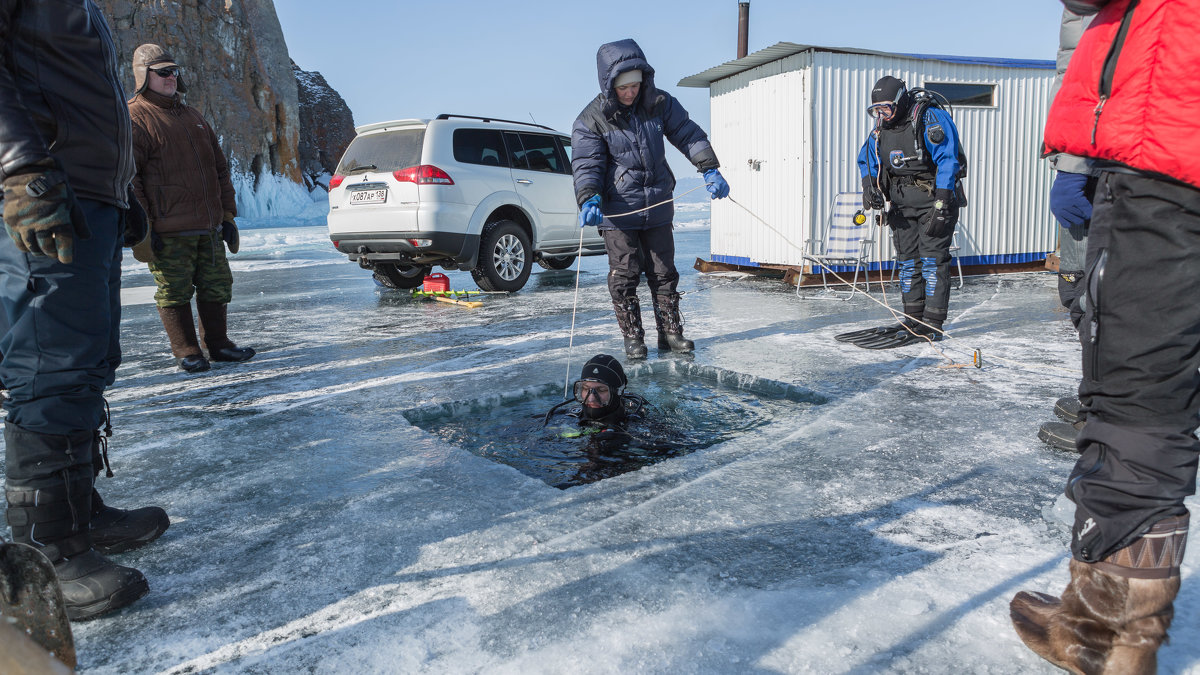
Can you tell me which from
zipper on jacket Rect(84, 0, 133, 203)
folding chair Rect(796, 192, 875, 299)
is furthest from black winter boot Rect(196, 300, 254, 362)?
folding chair Rect(796, 192, 875, 299)

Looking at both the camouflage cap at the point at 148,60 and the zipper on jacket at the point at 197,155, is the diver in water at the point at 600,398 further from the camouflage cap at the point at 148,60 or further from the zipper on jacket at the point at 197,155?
the camouflage cap at the point at 148,60

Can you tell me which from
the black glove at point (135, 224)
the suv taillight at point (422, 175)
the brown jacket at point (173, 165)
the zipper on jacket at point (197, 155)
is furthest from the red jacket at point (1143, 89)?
the suv taillight at point (422, 175)

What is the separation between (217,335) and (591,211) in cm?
285

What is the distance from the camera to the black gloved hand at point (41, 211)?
5.98ft

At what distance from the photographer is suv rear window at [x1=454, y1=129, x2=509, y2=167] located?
8.28 m

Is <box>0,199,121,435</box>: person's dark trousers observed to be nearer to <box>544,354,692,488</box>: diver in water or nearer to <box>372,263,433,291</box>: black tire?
<box>544,354,692,488</box>: diver in water

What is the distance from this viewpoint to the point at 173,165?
4.83 meters

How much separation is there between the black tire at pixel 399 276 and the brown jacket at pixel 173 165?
4.35 metres

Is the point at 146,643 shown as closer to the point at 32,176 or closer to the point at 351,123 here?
the point at 32,176

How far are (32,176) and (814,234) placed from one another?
8294mm

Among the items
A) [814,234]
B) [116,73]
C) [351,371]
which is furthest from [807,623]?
[814,234]

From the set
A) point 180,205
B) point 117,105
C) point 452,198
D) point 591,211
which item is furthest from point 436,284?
point 117,105

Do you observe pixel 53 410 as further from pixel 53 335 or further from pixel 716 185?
pixel 716 185

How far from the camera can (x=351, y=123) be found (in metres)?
57.5
